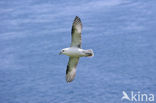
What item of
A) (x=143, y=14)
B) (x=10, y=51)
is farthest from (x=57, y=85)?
(x=143, y=14)

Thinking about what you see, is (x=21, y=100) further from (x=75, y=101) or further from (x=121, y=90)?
(x=121, y=90)

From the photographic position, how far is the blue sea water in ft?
278

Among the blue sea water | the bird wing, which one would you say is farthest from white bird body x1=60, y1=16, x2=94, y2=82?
the blue sea water

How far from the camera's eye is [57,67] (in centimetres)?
8669

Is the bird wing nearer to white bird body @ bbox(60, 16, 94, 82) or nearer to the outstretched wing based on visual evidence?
white bird body @ bbox(60, 16, 94, 82)

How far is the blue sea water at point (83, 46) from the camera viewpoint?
84688 mm

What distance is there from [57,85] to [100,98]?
1187 centimetres

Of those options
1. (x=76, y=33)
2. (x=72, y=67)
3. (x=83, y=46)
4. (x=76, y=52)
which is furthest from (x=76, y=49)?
(x=83, y=46)

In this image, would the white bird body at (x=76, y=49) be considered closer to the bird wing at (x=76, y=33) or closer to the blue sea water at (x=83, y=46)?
the bird wing at (x=76, y=33)

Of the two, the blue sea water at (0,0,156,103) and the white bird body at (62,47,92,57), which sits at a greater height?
the white bird body at (62,47,92,57)

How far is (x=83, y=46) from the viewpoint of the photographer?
93750 mm

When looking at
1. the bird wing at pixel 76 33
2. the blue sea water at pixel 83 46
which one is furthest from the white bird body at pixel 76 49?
the blue sea water at pixel 83 46

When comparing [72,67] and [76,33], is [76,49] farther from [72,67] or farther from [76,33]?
[72,67]

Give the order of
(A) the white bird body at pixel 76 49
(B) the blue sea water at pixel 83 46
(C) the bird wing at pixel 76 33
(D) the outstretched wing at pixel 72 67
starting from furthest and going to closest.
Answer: (B) the blue sea water at pixel 83 46
(D) the outstretched wing at pixel 72 67
(C) the bird wing at pixel 76 33
(A) the white bird body at pixel 76 49
